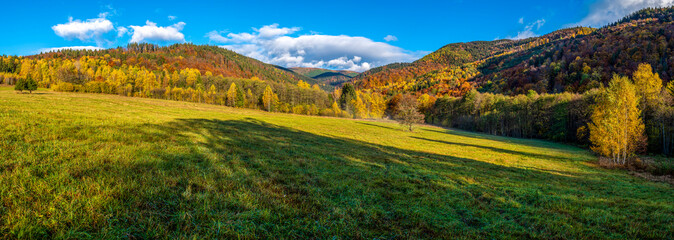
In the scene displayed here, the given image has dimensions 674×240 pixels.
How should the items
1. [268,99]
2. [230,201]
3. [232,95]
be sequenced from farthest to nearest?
[268,99] → [232,95] → [230,201]

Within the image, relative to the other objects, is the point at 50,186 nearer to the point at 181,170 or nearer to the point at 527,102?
the point at 181,170

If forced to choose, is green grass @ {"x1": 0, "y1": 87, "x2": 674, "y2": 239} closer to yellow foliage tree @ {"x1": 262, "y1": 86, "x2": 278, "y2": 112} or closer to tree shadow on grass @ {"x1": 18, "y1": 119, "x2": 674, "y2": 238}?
tree shadow on grass @ {"x1": 18, "y1": 119, "x2": 674, "y2": 238}

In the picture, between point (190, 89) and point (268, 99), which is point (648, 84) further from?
point (190, 89)

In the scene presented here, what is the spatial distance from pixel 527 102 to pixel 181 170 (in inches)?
3831

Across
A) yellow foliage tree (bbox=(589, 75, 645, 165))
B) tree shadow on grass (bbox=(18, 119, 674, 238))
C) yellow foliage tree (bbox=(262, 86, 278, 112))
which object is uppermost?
yellow foliage tree (bbox=(262, 86, 278, 112))

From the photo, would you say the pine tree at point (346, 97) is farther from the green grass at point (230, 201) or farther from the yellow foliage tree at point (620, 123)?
the green grass at point (230, 201)

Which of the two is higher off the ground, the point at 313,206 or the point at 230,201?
the point at 230,201

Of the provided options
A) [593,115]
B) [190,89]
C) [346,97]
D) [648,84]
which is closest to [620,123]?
[593,115]

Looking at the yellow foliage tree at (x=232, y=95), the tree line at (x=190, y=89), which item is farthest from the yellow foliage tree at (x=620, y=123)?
the yellow foliage tree at (x=232, y=95)

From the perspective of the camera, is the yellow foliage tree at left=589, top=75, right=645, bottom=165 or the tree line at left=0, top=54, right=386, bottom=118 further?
the tree line at left=0, top=54, right=386, bottom=118

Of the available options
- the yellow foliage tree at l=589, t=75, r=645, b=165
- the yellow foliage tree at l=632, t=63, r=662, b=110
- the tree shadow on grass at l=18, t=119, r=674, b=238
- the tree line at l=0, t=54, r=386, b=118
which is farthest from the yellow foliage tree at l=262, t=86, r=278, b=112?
the yellow foliage tree at l=632, t=63, r=662, b=110

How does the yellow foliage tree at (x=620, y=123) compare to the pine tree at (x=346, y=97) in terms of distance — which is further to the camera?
the pine tree at (x=346, y=97)

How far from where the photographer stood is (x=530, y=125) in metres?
76.1

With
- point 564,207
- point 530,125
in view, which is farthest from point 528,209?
point 530,125
